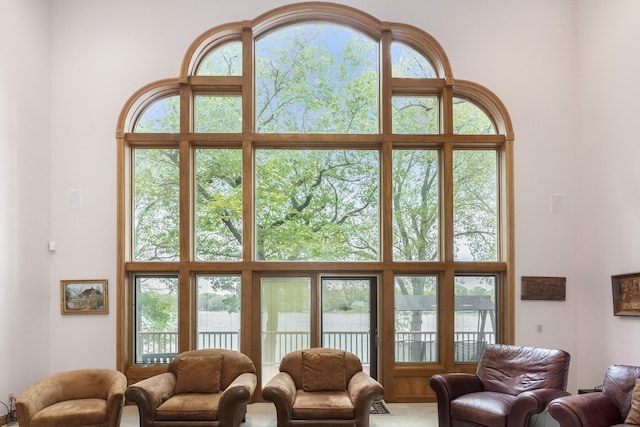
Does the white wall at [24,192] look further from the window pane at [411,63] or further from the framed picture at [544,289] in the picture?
the framed picture at [544,289]

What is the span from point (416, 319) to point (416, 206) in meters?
1.57

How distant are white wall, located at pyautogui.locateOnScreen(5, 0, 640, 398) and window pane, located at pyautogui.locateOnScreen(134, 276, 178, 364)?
38 cm

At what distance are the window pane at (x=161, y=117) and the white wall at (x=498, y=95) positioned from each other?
0.37 meters

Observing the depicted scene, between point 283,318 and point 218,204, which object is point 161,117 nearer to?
point 218,204

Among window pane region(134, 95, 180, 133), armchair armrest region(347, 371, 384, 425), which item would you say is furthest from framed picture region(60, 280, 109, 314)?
armchair armrest region(347, 371, 384, 425)

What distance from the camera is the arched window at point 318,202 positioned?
7.33 m

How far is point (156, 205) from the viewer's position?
296 inches

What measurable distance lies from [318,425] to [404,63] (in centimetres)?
504

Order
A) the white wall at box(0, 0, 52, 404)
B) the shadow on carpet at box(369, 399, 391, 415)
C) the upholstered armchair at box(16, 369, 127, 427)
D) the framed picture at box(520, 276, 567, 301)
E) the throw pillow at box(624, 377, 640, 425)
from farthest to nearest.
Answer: the framed picture at box(520, 276, 567, 301), the shadow on carpet at box(369, 399, 391, 415), the white wall at box(0, 0, 52, 404), the upholstered armchair at box(16, 369, 127, 427), the throw pillow at box(624, 377, 640, 425)

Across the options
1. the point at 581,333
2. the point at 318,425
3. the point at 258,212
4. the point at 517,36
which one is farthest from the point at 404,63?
the point at 318,425

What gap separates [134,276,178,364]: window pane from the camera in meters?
7.35

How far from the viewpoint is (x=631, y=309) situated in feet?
20.3

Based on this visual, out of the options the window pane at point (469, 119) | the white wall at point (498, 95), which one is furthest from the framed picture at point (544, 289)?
the window pane at point (469, 119)

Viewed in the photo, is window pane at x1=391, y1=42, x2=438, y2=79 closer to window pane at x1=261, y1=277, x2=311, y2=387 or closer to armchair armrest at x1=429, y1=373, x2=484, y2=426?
window pane at x1=261, y1=277, x2=311, y2=387
